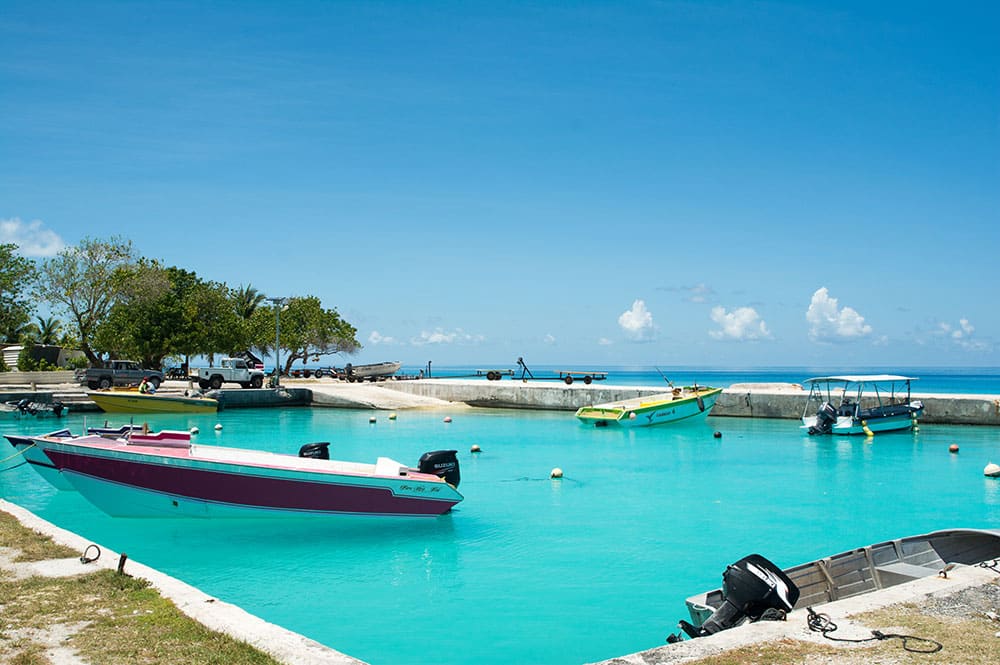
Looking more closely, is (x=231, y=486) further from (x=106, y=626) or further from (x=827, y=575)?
(x=827, y=575)

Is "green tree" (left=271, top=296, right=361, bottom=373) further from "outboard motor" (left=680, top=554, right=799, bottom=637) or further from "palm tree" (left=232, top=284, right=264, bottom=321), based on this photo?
"outboard motor" (left=680, top=554, right=799, bottom=637)

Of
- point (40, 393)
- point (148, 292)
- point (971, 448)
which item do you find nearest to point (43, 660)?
point (971, 448)

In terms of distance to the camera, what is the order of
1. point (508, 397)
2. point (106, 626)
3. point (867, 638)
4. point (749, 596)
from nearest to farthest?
point (867, 638) → point (106, 626) → point (749, 596) → point (508, 397)

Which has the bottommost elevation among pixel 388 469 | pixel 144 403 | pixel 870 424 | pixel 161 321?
pixel 870 424

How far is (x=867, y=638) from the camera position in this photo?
605 centimetres

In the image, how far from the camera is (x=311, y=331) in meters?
68.2

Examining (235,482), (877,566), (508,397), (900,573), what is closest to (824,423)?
(508,397)

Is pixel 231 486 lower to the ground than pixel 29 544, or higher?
lower

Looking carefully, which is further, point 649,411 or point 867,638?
point 649,411

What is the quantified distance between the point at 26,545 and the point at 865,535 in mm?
14193

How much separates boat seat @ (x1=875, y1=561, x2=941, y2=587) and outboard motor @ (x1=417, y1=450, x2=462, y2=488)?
738 cm

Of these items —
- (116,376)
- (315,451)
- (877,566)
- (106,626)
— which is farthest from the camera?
(116,376)

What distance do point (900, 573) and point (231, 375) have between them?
4381 centimetres

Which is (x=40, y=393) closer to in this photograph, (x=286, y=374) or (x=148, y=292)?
Answer: (x=148, y=292)
